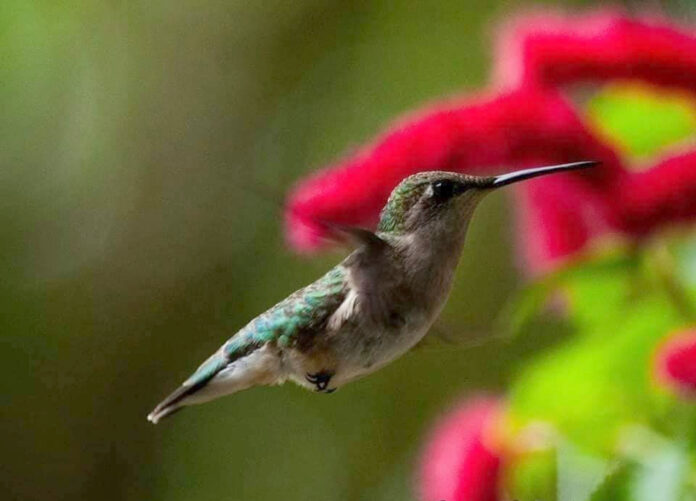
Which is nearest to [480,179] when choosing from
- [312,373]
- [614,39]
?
[312,373]

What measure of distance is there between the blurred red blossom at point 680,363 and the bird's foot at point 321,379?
256 mm

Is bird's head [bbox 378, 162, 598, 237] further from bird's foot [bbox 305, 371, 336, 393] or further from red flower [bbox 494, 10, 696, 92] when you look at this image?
red flower [bbox 494, 10, 696, 92]

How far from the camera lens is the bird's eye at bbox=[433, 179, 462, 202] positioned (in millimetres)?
364

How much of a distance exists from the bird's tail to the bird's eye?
4.5 inches

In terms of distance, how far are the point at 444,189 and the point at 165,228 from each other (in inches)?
79.5

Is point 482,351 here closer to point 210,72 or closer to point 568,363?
point 568,363

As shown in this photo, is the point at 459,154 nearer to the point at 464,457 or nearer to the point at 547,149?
the point at 547,149

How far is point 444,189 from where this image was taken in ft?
1.21

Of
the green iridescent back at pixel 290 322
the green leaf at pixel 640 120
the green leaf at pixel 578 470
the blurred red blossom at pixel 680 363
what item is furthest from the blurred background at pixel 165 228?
the green iridescent back at pixel 290 322

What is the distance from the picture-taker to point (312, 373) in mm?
437

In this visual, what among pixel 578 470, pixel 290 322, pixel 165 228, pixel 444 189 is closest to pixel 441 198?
pixel 444 189

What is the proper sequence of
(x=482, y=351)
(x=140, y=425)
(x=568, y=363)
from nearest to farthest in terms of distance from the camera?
(x=568, y=363) < (x=482, y=351) < (x=140, y=425)

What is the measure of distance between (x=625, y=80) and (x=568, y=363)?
0.82ft

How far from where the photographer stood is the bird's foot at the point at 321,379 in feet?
1.39
